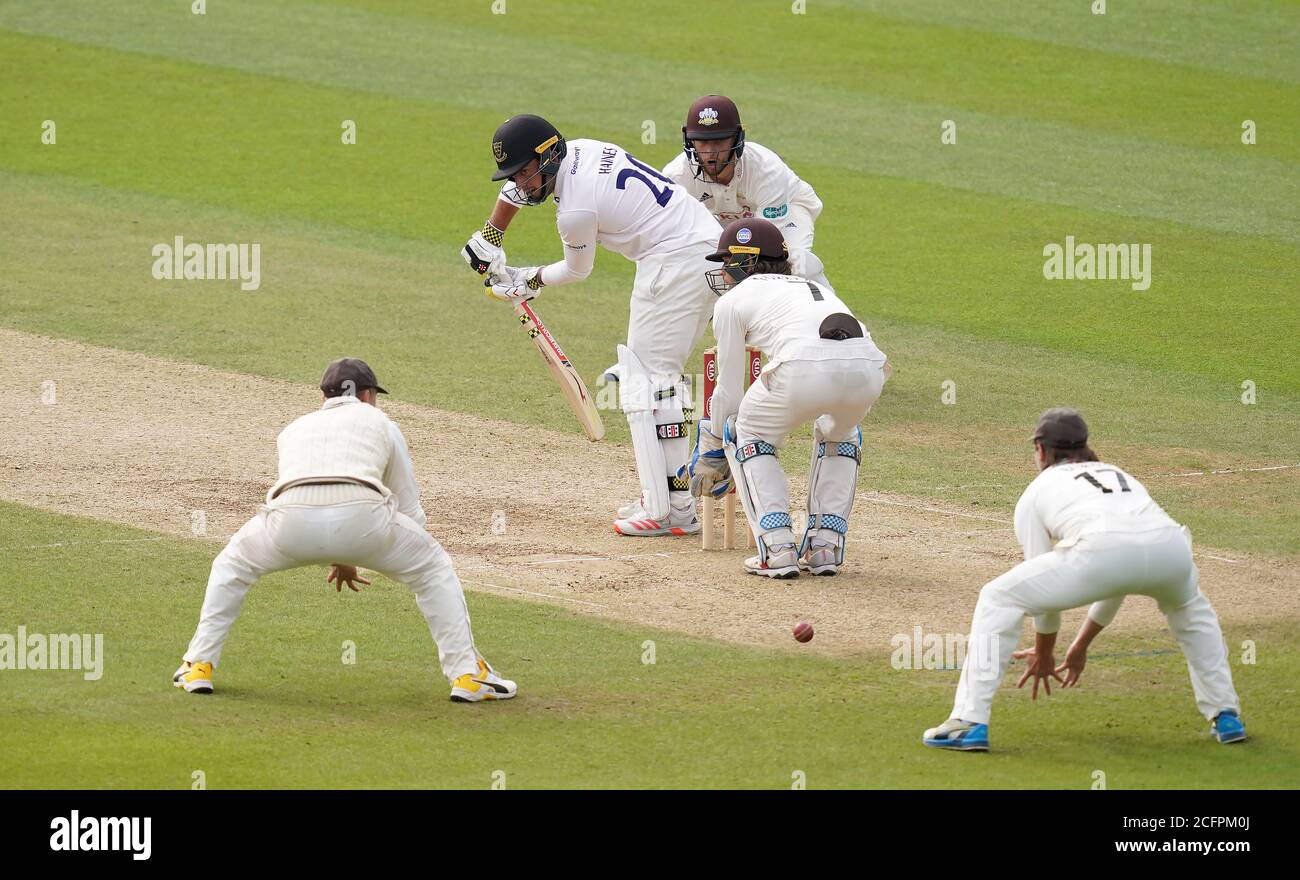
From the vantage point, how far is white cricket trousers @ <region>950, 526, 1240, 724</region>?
6922mm

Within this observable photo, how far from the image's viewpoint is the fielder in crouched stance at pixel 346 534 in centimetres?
751

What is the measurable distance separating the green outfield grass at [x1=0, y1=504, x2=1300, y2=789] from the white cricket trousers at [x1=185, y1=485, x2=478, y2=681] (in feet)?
0.96

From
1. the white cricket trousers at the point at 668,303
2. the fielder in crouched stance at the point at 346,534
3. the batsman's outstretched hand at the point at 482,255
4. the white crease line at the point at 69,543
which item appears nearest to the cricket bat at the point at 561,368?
the batsman's outstretched hand at the point at 482,255

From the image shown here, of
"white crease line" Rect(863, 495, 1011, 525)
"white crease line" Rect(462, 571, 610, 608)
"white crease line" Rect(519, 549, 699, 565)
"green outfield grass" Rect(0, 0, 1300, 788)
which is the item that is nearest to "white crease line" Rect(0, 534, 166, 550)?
"green outfield grass" Rect(0, 0, 1300, 788)

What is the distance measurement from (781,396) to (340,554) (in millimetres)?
2812

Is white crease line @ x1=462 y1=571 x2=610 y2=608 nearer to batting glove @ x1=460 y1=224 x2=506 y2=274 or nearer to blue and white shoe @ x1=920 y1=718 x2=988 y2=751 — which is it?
batting glove @ x1=460 y1=224 x2=506 y2=274

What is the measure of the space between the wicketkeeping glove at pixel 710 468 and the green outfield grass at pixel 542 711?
1221mm

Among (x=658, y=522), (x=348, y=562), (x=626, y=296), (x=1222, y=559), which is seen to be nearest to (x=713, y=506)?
(x=658, y=522)

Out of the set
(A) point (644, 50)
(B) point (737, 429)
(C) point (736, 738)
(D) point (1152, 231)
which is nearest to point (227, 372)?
(B) point (737, 429)

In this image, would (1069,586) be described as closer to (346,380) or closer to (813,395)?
(813,395)

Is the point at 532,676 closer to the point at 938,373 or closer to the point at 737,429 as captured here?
the point at 737,429

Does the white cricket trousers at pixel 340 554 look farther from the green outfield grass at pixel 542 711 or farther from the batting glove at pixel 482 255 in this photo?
the batting glove at pixel 482 255

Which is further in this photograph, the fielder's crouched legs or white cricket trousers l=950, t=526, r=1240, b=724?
the fielder's crouched legs

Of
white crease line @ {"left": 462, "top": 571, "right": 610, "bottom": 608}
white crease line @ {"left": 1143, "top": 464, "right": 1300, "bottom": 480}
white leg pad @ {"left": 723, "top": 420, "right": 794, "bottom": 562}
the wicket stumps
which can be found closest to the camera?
white crease line @ {"left": 462, "top": 571, "right": 610, "bottom": 608}
